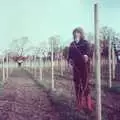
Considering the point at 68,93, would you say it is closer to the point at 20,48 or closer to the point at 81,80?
the point at 81,80

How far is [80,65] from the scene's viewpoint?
1.88m

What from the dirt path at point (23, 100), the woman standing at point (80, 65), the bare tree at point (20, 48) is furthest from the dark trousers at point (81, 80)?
the bare tree at point (20, 48)

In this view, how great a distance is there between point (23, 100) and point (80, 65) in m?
0.42

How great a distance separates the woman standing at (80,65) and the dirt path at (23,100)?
197 millimetres

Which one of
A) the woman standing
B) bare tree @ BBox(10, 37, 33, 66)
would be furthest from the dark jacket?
bare tree @ BBox(10, 37, 33, 66)

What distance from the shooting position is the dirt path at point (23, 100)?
6.14 ft

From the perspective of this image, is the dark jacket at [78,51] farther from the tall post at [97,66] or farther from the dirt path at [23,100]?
the dirt path at [23,100]

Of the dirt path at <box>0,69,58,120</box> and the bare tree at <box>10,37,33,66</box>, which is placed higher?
the bare tree at <box>10,37,33,66</box>

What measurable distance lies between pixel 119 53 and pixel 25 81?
62 cm

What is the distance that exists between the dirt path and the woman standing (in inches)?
7.8

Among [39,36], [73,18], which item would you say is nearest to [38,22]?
[39,36]

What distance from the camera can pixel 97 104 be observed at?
1806mm

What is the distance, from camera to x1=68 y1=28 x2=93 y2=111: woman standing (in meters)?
1.85

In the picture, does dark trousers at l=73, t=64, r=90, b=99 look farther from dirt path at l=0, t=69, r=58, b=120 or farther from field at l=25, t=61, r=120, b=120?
dirt path at l=0, t=69, r=58, b=120
